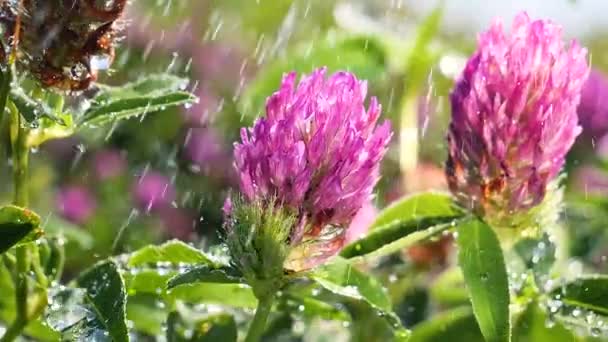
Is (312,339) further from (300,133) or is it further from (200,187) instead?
(200,187)

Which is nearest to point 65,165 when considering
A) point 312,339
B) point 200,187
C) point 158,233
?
point 200,187

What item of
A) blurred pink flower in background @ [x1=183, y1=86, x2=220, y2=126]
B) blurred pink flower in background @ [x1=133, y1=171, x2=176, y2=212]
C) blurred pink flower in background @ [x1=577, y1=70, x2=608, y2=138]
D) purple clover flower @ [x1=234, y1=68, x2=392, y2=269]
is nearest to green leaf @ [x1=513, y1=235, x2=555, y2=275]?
purple clover flower @ [x1=234, y1=68, x2=392, y2=269]

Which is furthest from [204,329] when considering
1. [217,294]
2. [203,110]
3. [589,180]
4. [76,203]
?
[203,110]

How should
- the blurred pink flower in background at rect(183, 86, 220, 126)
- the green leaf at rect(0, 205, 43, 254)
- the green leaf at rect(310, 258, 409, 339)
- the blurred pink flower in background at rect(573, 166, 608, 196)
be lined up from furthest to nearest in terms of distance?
the blurred pink flower in background at rect(183, 86, 220, 126), the blurred pink flower in background at rect(573, 166, 608, 196), the green leaf at rect(310, 258, 409, 339), the green leaf at rect(0, 205, 43, 254)

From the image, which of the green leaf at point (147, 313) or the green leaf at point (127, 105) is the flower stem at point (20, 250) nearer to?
the green leaf at point (127, 105)

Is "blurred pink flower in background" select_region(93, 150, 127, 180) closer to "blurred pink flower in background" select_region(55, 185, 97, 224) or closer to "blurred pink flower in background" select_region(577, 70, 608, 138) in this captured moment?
"blurred pink flower in background" select_region(55, 185, 97, 224)

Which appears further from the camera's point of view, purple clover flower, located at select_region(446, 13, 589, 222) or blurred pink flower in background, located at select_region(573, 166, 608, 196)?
blurred pink flower in background, located at select_region(573, 166, 608, 196)

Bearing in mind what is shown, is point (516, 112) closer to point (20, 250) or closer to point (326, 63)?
point (20, 250)

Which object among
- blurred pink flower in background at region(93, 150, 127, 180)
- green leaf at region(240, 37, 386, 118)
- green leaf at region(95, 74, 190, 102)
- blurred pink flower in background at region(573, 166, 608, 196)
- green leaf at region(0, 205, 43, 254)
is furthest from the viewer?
blurred pink flower in background at region(93, 150, 127, 180)

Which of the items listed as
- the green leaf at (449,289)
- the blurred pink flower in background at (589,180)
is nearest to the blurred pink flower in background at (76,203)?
the green leaf at (449,289)
